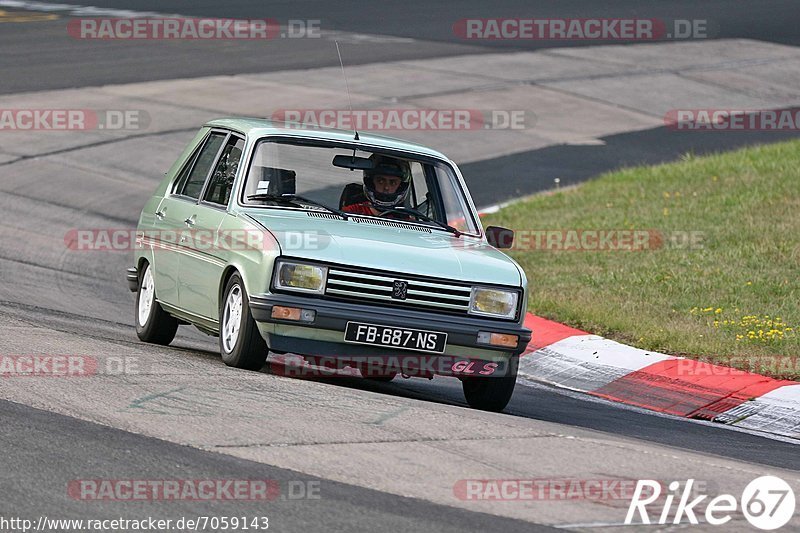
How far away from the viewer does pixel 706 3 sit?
3834 cm

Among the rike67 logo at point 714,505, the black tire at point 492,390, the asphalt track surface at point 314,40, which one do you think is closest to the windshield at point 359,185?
the black tire at point 492,390

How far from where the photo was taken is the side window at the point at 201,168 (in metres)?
9.77

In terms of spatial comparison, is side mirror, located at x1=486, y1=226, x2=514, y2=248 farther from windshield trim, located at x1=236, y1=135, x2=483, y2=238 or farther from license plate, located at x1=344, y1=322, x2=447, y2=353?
license plate, located at x1=344, y1=322, x2=447, y2=353

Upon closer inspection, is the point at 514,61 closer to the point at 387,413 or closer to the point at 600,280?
the point at 600,280

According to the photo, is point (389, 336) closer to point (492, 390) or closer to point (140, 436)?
point (492, 390)

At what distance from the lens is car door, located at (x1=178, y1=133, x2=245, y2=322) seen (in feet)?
29.3

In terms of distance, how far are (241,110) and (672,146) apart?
6820 mm

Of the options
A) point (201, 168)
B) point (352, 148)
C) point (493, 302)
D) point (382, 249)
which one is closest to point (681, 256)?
point (352, 148)

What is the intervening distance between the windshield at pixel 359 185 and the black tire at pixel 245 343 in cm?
73

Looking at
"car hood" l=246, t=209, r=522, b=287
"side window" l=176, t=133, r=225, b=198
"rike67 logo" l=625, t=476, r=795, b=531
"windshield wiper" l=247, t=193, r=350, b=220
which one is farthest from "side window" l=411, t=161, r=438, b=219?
"rike67 logo" l=625, t=476, r=795, b=531

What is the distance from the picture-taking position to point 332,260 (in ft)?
26.7

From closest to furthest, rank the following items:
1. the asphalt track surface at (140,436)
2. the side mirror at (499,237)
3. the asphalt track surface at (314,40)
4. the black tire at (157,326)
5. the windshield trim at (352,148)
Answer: the asphalt track surface at (140,436) → the windshield trim at (352,148) → the side mirror at (499,237) → the black tire at (157,326) → the asphalt track surface at (314,40)

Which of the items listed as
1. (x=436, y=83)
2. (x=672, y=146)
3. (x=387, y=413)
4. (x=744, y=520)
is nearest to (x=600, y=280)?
(x=387, y=413)

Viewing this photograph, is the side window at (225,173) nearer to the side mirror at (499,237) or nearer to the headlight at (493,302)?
the side mirror at (499,237)
